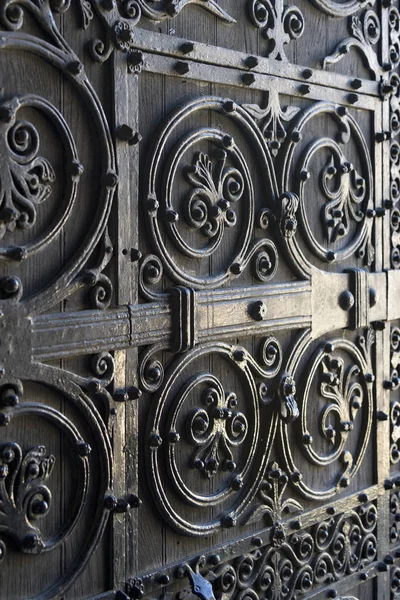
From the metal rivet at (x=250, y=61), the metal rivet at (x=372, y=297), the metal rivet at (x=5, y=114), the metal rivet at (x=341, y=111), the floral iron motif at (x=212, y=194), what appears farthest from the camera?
the metal rivet at (x=372, y=297)

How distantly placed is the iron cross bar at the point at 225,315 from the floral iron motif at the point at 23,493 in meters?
0.15

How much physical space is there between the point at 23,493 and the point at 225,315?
0.54 m

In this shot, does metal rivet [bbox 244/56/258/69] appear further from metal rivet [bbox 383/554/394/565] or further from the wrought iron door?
metal rivet [bbox 383/554/394/565]

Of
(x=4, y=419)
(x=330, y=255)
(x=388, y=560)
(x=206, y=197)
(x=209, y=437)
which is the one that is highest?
(x=206, y=197)

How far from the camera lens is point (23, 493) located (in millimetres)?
1328

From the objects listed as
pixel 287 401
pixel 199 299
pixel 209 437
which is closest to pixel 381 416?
pixel 287 401

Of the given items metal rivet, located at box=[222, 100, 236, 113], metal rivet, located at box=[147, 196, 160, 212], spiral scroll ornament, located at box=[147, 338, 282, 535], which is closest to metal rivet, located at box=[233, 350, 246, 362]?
spiral scroll ornament, located at box=[147, 338, 282, 535]

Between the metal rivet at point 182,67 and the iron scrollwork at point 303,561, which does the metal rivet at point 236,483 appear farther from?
the metal rivet at point 182,67

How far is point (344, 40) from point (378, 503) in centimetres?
111

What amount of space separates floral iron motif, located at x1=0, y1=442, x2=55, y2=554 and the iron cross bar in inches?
6.0

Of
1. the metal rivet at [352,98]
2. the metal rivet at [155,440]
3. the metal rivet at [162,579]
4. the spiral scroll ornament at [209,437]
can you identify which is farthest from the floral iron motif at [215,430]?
the metal rivet at [352,98]

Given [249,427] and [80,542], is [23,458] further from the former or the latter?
[249,427]

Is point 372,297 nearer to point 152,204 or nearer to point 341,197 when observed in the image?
point 341,197

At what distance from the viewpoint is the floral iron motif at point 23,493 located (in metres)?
1.30
